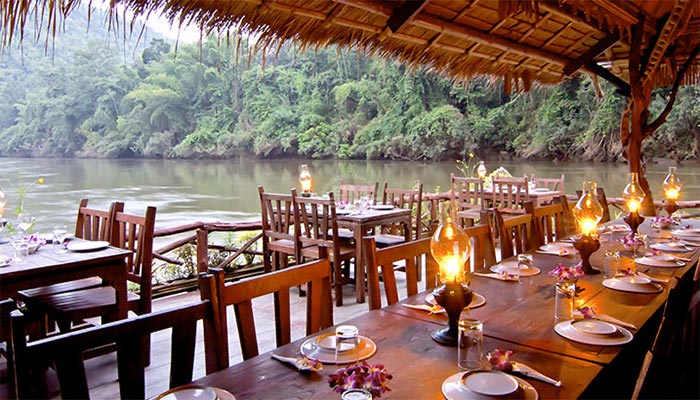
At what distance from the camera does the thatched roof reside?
87.0 inches

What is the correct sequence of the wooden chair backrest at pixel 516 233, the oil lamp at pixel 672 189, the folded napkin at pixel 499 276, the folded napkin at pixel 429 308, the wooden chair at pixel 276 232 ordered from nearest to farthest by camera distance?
1. the folded napkin at pixel 429 308
2. the folded napkin at pixel 499 276
3. the wooden chair backrest at pixel 516 233
4. the oil lamp at pixel 672 189
5. the wooden chair at pixel 276 232

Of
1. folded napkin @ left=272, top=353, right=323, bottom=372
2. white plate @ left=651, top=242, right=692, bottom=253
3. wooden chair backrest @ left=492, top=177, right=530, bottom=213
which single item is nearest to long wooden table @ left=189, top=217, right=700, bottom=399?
folded napkin @ left=272, top=353, right=323, bottom=372

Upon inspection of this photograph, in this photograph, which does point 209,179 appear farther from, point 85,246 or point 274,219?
point 85,246

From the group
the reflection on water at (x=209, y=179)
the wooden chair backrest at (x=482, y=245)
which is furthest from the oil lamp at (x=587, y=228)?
the reflection on water at (x=209, y=179)

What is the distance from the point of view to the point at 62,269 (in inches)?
91.3

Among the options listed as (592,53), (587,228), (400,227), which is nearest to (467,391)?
(587,228)

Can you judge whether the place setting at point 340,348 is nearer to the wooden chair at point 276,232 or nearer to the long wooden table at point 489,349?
the long wooden table at point 489,349

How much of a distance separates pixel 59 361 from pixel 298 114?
2017 cm

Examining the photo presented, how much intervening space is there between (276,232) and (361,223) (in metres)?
0.76

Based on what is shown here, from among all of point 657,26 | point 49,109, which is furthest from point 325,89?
point 657,26

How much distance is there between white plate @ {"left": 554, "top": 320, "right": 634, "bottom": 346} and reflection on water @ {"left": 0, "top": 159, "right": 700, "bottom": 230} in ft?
37.1

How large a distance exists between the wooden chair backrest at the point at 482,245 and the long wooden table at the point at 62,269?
1.79 m

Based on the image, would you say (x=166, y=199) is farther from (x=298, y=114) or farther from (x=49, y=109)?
(x=49, y=109)

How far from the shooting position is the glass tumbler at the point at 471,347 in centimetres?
118
